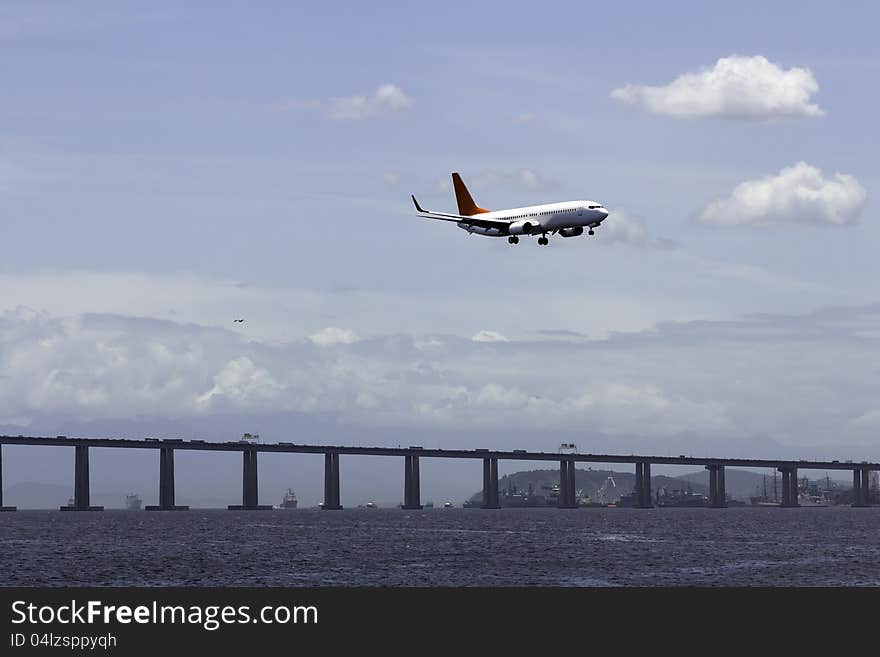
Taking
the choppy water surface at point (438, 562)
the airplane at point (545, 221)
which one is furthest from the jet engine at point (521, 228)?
the choppy water surface at point (438, 562)

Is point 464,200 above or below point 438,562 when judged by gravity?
above

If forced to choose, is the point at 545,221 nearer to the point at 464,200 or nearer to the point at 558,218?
the point at 558,218

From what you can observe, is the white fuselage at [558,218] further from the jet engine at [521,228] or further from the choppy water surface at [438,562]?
the choppy water surface at [438,562]

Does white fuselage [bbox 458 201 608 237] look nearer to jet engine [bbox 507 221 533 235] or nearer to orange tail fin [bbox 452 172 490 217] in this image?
jet engine [bbox 507 221 533 235]

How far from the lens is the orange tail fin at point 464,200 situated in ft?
604

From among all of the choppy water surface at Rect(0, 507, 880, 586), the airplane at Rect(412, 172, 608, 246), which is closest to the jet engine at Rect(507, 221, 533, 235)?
the airplane at Rect(412, 172, 608, 246)

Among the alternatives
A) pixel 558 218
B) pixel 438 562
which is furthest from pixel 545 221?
pixel 438 562

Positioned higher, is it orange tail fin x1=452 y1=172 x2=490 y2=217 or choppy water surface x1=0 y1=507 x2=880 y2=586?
orange tail fin x1=452 y1=172 x2=490 y2=217

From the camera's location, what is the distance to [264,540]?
652ft

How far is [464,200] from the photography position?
7293 inches

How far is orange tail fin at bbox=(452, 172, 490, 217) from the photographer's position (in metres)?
184
